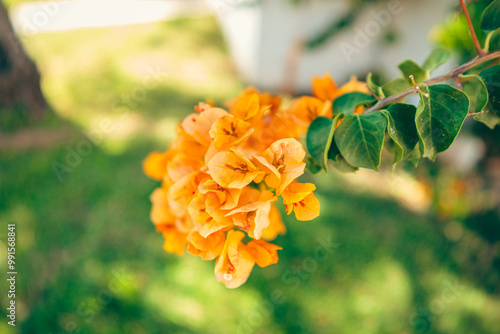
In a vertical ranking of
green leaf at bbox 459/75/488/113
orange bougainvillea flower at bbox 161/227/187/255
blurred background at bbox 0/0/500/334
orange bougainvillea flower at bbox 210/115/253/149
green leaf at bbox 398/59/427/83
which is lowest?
blurred background at bbox 0/0/500/334

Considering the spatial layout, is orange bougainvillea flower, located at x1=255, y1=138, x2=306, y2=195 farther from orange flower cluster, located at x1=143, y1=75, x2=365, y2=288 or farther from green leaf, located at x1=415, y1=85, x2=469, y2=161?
green leaf, located at x1=415, y1=85, x2=469, y2=161

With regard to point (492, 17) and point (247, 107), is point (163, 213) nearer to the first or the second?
point (247, 107)

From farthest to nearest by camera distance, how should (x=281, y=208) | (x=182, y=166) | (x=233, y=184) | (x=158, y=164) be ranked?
(x=281, y=208), (x=158, y=164), (x=182, y=166), (x=233, y=184)

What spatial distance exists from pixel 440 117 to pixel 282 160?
25 centimetres

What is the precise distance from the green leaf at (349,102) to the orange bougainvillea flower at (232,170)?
22 cm

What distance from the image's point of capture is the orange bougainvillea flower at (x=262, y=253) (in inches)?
24.1

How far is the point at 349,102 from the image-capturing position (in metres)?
0.72

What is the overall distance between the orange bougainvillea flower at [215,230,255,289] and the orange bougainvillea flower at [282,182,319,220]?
10 centimetres

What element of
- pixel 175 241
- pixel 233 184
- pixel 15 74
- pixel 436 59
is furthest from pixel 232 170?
pixel 15 74

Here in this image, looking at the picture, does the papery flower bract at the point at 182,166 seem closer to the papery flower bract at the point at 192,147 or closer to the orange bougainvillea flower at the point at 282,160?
the papery flower bract at the point at 192,147

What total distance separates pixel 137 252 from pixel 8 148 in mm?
1449

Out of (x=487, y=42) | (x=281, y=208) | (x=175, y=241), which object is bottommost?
(x=281, y=208)

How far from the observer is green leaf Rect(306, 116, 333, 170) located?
64cm

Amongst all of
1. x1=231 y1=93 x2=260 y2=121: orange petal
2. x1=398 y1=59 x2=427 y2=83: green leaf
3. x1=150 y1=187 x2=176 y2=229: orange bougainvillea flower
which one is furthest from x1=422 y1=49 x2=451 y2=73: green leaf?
x1=150 y1=187 x2=176 y2=229: orange bougainvillea flower
